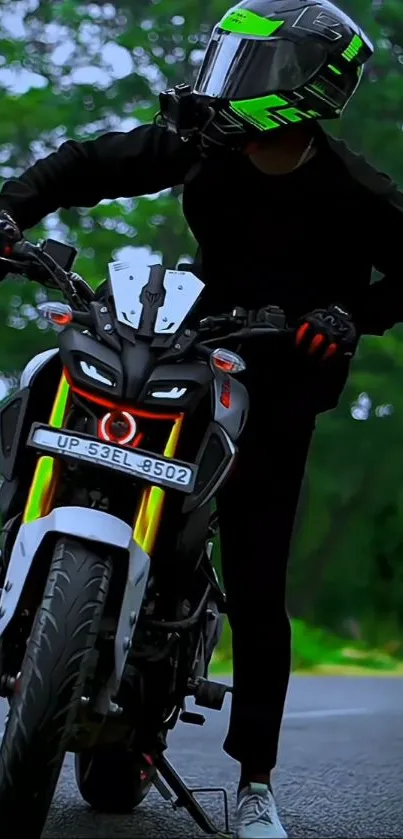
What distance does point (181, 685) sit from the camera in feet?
14.1

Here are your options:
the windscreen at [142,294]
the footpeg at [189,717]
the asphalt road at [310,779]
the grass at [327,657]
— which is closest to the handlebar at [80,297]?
the windscreen at [142,294]

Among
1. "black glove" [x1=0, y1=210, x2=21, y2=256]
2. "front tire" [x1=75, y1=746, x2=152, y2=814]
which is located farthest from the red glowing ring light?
"front tire" [x1=75, y1=746, x2=152, y2=814]

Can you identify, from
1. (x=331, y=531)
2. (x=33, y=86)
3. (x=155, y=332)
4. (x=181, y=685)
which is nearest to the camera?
(x=155, y=332)

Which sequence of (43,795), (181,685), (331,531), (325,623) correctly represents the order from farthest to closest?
1. (325,623)
2. (331,531)
3. (181,685)
4. (43,795)

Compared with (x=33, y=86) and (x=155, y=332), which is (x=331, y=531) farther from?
(x=155, y=332)

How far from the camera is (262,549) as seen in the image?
4.62m

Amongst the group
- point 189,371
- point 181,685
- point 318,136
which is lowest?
point 181,685

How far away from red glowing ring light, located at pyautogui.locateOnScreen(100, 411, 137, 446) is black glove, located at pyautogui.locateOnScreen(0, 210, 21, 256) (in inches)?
20.9

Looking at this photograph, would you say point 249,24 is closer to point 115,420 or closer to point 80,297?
point 80,297

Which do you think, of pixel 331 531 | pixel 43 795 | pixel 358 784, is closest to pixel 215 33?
pixel 43 795

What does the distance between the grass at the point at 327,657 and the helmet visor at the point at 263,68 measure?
10955 millimetres

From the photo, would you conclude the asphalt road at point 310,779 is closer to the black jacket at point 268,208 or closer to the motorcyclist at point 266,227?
the motorcyclist at point 266,227

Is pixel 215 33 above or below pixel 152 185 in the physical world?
above

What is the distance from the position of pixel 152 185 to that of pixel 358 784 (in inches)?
96.5
